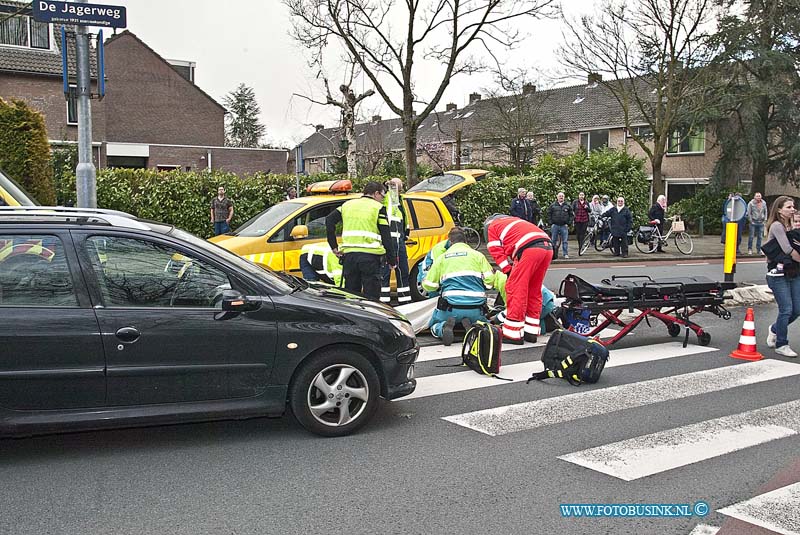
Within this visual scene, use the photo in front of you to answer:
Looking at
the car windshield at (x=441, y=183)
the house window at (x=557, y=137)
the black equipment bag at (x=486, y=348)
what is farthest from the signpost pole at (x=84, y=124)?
the house window at (x=557, y=137)

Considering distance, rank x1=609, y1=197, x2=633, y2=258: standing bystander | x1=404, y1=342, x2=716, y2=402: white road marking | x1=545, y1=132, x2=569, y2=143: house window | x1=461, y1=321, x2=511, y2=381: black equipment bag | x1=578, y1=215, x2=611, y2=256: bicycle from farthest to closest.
A: x1=545, y1=132, x2=569, y2=143: house window → x1=578, y1=215, x2=611, y2=256: bicycle → x1=609, y1=197, x2=633, y2=258: standing bystander → x1=461, y1=321, x2=511, y2=381: black equipment bag → x1=404, y1=342, x2=716, y2=402: white road marking

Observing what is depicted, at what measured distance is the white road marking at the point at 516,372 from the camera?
691cm

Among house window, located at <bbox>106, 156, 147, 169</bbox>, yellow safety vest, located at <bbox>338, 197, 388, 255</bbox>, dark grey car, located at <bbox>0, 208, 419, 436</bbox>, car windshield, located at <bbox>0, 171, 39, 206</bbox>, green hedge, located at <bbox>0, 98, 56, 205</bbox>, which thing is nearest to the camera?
dark grey car, located at <bbox>0, 208, 419, 436</bbox>

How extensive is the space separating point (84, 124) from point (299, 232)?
313cm

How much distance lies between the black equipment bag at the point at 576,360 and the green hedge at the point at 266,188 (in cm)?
1463

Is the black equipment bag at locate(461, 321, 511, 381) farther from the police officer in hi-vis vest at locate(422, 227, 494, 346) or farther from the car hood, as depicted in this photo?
the car hood

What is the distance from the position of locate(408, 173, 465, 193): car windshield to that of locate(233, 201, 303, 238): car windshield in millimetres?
6643

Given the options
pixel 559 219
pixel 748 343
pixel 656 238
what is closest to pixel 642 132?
pixel 656 238

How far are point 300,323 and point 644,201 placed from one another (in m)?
23.3

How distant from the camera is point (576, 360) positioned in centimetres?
704

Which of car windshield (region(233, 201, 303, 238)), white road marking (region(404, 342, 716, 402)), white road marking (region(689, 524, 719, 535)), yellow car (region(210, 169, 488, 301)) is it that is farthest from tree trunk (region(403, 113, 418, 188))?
white road marking (region(689, 524, 719, 535))

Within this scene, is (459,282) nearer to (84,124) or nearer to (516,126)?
(84,124)

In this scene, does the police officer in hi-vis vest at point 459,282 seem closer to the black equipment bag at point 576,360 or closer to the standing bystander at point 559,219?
the black equipment bag at point 576,360

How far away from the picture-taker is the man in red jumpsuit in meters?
8.70
